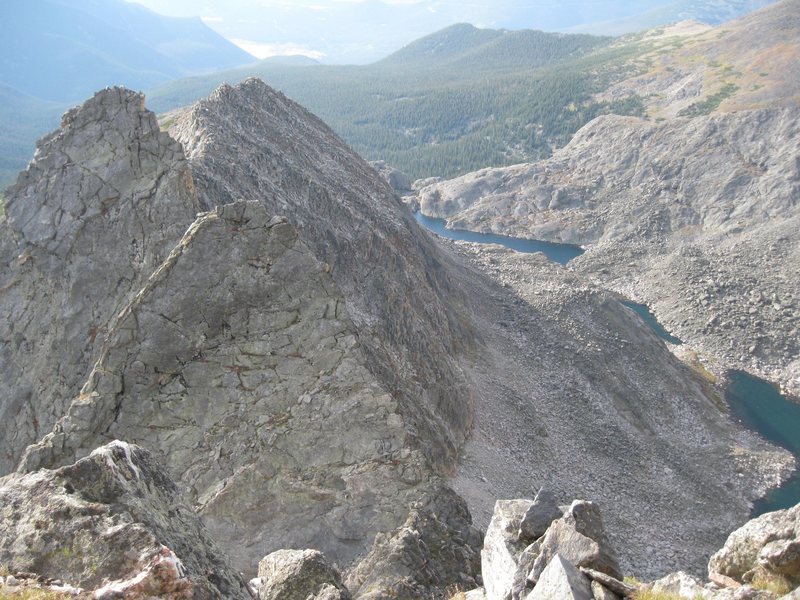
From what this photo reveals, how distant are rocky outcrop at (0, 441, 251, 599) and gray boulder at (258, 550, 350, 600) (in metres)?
4.05

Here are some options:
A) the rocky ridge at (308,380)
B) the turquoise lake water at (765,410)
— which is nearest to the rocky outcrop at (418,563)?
the rocky ridge at (308,380)

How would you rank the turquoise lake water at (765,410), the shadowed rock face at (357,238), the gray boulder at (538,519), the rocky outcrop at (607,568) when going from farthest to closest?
the turquoise lake water at (765,410)
the shadowed rock face at (357,238)
the gray boulder at (538,519)
the rocky outcrop at (607,568)

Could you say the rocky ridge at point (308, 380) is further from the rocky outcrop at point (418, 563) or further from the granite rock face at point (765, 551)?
the granite rock face at point (765, 551)

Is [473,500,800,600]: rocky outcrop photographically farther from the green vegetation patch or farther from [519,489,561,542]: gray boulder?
the green vegetation patch

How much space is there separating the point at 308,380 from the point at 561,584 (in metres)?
14.6

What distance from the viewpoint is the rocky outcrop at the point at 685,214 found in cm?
8931

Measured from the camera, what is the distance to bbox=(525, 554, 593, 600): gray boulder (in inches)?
471

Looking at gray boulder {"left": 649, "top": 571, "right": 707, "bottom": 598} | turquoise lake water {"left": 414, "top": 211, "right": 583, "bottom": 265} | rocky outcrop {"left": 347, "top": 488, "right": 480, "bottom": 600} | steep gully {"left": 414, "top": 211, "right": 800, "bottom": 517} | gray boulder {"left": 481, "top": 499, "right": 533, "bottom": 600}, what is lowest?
steep gully {"left": 414, "top": 211, "right": 800, "bottom": 517}

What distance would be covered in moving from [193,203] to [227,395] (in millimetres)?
13007

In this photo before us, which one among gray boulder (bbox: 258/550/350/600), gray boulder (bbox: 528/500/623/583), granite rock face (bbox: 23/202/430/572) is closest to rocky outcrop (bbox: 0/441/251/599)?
gray boulder (bbox: 258/550/350/600)

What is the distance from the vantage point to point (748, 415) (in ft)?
233

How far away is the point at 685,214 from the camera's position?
120812 mm

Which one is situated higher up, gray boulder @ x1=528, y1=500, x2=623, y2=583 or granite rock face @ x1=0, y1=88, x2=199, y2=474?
granite rock face @ x1=0, y1=88, x2=199, y2=474

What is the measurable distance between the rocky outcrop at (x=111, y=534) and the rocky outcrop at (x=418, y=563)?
6.48 metres
